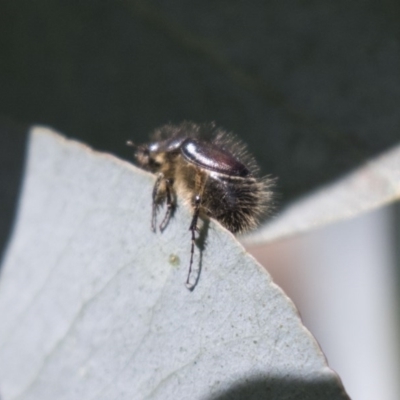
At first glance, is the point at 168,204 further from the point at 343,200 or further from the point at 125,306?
the point at 343,200

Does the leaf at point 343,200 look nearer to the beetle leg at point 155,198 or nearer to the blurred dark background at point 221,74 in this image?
the blurred dark background at point 221,74

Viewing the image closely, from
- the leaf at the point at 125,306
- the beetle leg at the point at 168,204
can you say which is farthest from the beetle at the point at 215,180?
the leaf at the point at 125,306

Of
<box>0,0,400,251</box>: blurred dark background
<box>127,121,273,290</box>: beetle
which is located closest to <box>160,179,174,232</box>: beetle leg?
<box>127,121,273,290</box>: beetle

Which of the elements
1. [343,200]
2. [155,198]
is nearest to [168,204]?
[155,198]

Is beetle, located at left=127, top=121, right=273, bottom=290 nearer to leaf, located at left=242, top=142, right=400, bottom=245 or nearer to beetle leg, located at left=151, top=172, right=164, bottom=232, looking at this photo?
beetle leg, located at left=151, top=172, right=164, bottom=232

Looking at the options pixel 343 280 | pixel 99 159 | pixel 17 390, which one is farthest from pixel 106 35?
pixel 343 280

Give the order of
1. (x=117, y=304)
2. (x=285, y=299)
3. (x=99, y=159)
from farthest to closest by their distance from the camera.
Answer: (x=99, y=159), (x=117, y=304), (x=285, y=299)

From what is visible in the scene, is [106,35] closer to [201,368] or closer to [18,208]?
[18,208]

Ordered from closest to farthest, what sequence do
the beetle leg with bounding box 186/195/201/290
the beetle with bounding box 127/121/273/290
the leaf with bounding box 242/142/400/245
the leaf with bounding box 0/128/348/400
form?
the leaf with bounding box 0/128/348/400 < the beetle leg with bounding box 186/195/201/290 < the beetle with bounding box 127/121/273/290 < the leaf with bounding box 242/142/400/245
